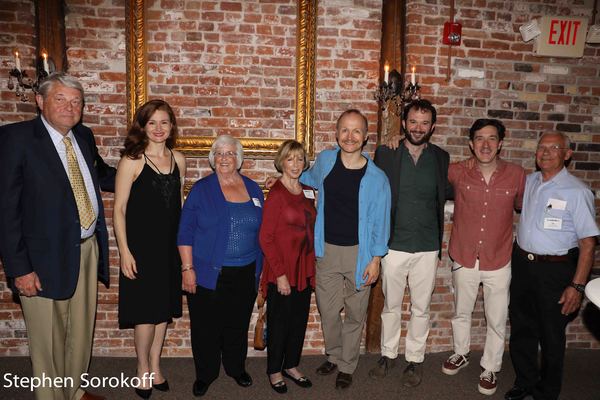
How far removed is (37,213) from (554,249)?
339 centimetres

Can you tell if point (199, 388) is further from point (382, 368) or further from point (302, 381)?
point (382, 368)

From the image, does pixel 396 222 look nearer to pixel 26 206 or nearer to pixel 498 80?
pixel 498 80

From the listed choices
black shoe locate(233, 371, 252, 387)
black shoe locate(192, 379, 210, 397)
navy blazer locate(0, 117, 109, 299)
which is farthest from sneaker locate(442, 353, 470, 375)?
navy blazer locate(0, 117, 109, 299)

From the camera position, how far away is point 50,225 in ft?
8.18

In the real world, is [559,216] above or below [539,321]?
above

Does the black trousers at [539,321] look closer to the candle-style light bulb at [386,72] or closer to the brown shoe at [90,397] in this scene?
the candle-style light bulb at [386,72]

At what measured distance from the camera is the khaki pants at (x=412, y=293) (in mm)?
3219

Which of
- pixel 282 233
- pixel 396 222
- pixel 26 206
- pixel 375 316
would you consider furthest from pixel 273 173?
pixel 26 206

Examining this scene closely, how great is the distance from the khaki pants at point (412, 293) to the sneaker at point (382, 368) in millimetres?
59

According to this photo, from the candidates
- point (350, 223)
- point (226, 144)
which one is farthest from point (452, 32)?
point (226, 144)

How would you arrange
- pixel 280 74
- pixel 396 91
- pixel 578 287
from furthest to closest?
pixel 280 74
pixel 396 91
pixel 578 287

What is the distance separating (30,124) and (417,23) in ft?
9.78

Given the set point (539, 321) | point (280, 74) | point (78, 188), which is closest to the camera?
point (78, 188)

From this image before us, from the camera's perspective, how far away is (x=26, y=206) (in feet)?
8.09
